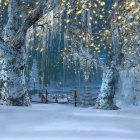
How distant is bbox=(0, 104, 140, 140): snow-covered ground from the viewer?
4.53 meters

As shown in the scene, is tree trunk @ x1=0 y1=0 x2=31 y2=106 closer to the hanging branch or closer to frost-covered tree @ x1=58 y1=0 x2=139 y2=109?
the hanging branch

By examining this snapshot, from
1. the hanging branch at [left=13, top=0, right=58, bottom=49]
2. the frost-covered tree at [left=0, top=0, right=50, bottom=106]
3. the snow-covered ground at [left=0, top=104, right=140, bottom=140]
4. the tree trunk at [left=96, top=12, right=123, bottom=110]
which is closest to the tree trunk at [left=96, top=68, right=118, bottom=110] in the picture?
the tree trunk at [left=96, top=12, right=123, bottom=110]

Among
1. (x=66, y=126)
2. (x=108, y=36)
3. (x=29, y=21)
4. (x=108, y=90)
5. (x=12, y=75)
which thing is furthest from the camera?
(x=108, y=36)

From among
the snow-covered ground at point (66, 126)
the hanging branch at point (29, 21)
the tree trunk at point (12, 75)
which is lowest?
the snow-covered ground at point (66, 126)

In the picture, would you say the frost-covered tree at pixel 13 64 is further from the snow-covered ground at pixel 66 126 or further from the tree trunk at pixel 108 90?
the tree trunk at pixel 108 90

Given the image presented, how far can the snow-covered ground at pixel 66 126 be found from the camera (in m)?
4.53

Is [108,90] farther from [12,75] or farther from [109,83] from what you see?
[12,75]

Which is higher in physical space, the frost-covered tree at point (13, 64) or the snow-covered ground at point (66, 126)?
the frost-covered tree at point (13, 64)

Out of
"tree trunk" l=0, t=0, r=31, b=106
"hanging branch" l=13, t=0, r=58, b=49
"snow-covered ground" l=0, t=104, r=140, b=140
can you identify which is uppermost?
"hanging branch" l=13, t=0, r=58, b=49

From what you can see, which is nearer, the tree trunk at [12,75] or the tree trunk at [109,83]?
the tree trunk at [12,75]

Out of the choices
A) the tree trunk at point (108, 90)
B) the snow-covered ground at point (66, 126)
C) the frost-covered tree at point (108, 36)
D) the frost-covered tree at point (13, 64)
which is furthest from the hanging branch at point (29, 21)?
the tree trunk at point (108, 90)

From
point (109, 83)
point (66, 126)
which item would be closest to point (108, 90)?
point (109, 83)

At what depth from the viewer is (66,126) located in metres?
5.16

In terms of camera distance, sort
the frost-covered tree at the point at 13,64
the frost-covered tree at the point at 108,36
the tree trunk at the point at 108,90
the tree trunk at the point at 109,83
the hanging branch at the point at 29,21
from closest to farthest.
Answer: the hanging branch at the point at 29,21 → the frost-covered tree at the point at 13,64 → the frost-covered tree at the point at 108,36 → the tree trunk at the point at 109,83 → the tree trunk at the point at 108,90
